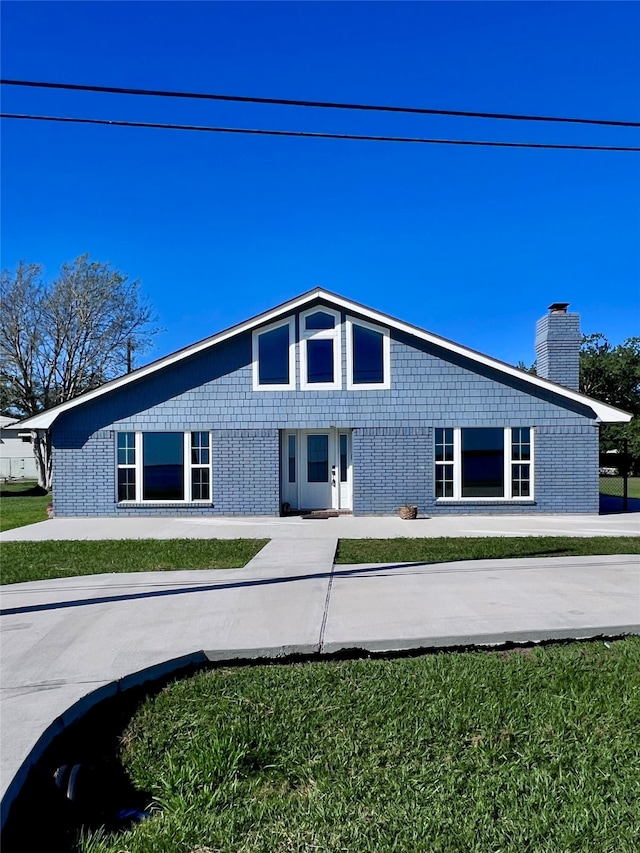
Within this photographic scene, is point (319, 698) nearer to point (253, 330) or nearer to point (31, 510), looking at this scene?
point (253, 330)

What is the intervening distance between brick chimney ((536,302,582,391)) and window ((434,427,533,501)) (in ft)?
7.28

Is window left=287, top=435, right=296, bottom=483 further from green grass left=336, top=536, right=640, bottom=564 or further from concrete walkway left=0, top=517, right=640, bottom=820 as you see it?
concrete walkway left=0, top=517, right=640, bottom=820

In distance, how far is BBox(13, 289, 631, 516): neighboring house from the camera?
1408 centimetres

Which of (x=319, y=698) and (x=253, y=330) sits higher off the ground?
(x=253, y=330)

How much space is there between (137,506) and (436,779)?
40.8 feet

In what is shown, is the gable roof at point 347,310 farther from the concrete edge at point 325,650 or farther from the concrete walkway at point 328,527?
the concrete edge at point 325,650

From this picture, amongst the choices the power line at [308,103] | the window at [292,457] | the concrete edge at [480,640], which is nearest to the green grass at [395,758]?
the concrete edge at [480,640]

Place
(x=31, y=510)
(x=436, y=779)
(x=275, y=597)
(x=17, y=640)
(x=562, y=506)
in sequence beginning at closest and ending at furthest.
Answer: (x=436, y=779), (x=17, y=640), (x=275, y=597), (x=562, y=506), (x=31, y=510)

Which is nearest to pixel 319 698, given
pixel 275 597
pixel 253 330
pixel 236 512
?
pixel 275 597

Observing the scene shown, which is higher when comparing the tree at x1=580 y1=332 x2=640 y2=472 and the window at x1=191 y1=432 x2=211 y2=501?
the tree at x1=580 y1=332 x2=640 y2=472

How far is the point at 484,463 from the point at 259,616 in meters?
10.1

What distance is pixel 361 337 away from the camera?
46.8 ft

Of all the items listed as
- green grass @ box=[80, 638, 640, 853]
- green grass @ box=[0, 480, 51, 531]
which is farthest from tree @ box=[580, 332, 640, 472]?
green grass @ box=[80, 638, 640, 853]

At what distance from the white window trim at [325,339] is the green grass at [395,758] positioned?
10196mm
